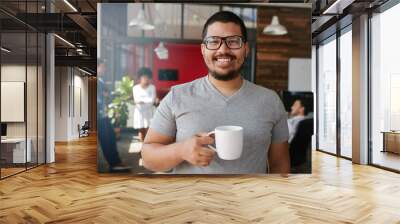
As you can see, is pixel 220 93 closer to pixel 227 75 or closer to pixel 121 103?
pixel 227 75

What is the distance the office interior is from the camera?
395cm

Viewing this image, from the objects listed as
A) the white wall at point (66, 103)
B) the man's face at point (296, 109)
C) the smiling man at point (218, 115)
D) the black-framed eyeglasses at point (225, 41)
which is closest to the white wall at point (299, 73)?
the man's face at point (296, 109)

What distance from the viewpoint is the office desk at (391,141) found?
6.00 metres

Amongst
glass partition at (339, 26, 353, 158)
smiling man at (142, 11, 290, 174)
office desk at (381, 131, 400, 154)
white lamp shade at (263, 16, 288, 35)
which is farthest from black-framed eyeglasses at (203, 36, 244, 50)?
glass partition at (339, 26, 353, 158)

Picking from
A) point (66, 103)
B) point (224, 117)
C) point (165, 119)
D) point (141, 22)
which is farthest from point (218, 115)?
point (66, 103)

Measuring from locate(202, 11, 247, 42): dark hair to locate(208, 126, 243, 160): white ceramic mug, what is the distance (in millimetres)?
997

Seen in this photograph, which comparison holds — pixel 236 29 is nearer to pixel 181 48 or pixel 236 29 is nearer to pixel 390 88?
pixel 181 48

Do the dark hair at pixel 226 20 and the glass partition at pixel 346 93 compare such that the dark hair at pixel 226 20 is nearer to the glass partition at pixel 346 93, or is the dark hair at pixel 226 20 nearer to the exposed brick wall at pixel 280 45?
the exposed brick wall at pixel 280 45

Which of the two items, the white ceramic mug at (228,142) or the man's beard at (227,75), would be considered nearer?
the white ceramic mug at (228,142)

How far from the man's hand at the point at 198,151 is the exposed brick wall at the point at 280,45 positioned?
0.87 m

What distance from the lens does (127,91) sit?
157 inches

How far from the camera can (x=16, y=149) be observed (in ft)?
19.3

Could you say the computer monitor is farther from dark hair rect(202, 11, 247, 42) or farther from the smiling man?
dark hair rect(202, 11, 247, 42)

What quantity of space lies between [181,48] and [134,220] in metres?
1.76
